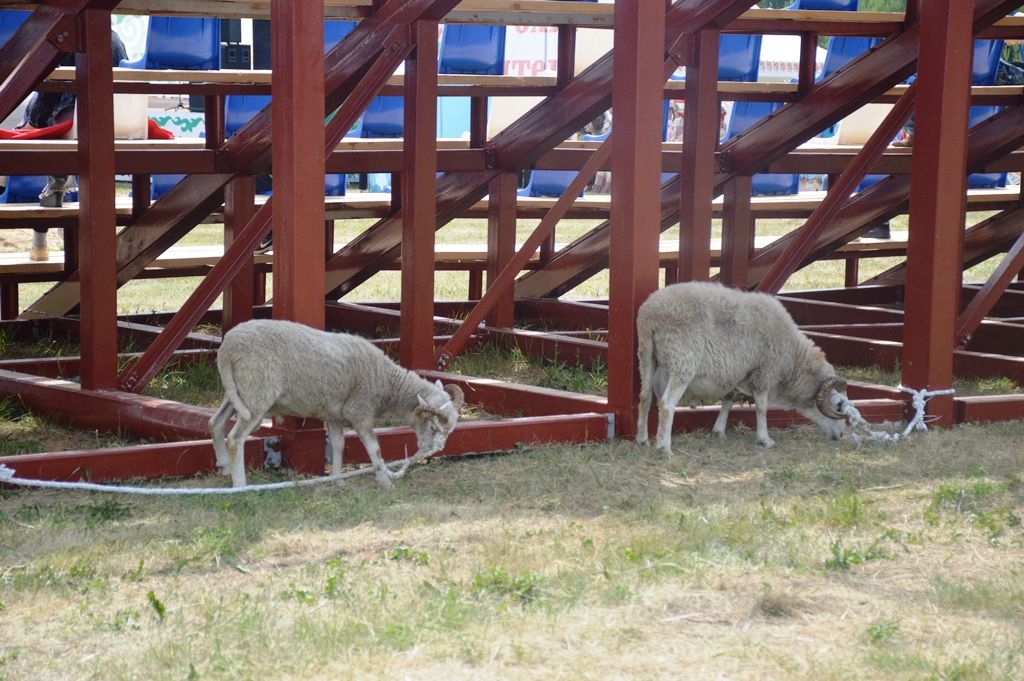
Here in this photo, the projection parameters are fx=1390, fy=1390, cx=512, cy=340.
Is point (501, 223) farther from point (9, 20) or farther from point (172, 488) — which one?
point (172, 488)

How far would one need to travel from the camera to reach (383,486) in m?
6.36

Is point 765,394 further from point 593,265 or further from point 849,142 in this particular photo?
point 849,142

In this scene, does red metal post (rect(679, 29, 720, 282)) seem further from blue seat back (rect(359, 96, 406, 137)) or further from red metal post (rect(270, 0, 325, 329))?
red metal post (rect(270, 0, 325, 329))

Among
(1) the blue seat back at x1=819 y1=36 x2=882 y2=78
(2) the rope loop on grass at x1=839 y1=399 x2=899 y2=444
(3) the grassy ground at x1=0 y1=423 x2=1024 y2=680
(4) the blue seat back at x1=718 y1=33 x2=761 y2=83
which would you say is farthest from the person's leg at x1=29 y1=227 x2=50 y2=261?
(2) the rope loop on grass at x1=839 y1=399 x2=899 y2=444

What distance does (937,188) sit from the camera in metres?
7.81

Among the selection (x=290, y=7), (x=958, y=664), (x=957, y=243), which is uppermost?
(x=290, y=7)

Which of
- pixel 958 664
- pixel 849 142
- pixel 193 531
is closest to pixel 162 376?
pixel 193 531

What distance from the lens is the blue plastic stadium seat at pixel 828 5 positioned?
10.8 meters

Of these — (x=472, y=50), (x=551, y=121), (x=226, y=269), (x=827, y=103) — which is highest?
(x=472, y=50)

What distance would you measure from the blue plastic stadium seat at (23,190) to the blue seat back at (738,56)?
5667mm

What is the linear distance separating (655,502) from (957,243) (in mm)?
2981

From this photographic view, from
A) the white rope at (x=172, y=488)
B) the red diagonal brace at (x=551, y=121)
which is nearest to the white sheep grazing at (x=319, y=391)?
the white rope at (x=172, y=488)

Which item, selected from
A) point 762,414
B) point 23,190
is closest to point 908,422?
point 762,414

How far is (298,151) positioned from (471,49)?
4.45m
